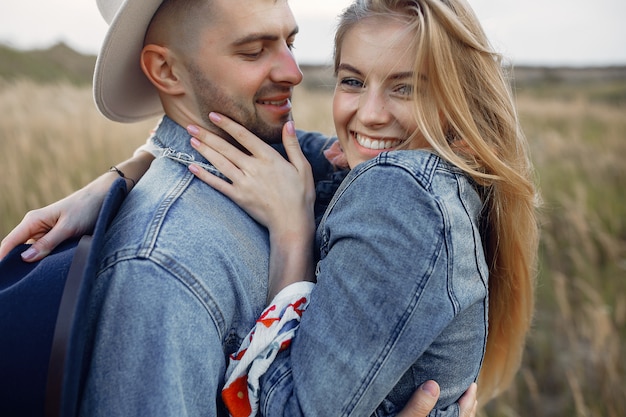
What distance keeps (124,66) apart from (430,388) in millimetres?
1706

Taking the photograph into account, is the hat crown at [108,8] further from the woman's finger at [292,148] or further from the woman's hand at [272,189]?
the woman's finger at [292,148]

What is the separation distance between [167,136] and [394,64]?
932mm

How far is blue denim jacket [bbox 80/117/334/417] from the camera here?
1460 mm

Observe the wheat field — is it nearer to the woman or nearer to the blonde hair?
the blonde hair

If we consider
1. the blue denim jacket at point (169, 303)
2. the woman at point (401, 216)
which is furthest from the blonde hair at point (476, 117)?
the blue denim jacket at point (169, 303)

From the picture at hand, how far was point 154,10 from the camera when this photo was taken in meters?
2.16

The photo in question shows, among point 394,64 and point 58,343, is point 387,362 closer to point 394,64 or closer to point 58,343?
point 58,343

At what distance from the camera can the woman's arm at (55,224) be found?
5.73 feet


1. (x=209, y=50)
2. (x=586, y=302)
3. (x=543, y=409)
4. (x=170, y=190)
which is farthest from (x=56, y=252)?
(x=586, y=302)

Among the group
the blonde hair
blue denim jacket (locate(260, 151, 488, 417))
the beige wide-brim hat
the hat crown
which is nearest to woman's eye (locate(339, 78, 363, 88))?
the blonde hair

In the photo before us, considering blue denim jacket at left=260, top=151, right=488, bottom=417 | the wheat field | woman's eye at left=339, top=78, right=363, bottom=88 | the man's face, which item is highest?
the man's face

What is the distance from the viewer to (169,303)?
1521mm

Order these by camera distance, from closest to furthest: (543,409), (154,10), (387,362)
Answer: (387,362), (154,10), (543,409)

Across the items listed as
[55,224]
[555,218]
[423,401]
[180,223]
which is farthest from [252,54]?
[555,218]
